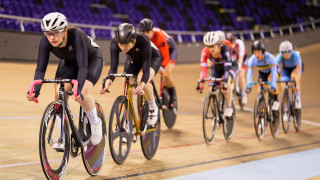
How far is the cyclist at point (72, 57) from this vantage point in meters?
3.14

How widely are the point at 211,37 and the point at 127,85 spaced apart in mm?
1799

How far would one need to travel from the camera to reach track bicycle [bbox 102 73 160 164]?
13.0ft

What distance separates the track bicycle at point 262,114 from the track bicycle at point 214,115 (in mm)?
366

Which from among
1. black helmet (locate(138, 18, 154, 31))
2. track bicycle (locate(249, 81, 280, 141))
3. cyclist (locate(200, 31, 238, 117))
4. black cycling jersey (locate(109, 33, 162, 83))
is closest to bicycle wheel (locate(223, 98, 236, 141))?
cyclist (locate(200, 31, 238, 117))

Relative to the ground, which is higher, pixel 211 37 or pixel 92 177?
pixel 211 37

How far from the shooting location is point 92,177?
12.0 feet

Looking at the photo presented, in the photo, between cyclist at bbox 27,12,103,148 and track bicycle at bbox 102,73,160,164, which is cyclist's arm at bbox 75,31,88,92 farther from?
track bicycle at bbox 102,73,160,164

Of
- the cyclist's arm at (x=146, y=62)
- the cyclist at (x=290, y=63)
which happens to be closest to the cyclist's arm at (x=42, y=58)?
the cyclist's arm at (x=146, y=62)

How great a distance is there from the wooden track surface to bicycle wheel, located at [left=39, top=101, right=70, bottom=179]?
1.26ft

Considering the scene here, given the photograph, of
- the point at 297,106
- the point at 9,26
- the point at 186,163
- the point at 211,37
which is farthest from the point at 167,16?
the point at 186,163

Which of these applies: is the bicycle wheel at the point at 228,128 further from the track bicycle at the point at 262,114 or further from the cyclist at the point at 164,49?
the cyclist at the point at 164,49

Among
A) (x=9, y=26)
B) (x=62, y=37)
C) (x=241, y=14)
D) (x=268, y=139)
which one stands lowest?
(x=268, y=139)

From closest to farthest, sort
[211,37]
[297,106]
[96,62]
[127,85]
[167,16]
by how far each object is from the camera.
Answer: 1. [96,62]
2. [127,85]
3. [211,37]
4. [297,106]
5. [167,16]

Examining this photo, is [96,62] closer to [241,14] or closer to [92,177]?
[92,177]
